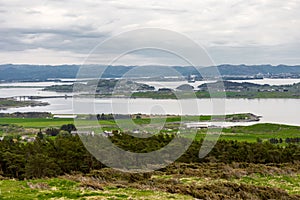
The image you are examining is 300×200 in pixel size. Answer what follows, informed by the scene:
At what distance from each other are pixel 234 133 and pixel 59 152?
54.2 meters

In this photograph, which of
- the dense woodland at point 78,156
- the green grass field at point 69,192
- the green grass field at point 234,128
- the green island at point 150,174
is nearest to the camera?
the green grass field at point 69,192

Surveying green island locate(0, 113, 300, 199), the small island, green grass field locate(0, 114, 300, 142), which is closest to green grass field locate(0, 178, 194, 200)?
green island locate(0, 113, 300, 199)

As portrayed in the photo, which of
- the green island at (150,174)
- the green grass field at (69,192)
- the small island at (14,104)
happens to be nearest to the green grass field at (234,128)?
the green island at (150,174)

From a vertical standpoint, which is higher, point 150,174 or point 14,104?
point 14,104

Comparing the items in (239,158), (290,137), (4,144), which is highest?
(4,144)

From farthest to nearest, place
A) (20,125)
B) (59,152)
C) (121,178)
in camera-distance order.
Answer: (20,125) < (59,152) < (121,178)

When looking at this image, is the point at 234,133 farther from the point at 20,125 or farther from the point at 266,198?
the point at 266,198

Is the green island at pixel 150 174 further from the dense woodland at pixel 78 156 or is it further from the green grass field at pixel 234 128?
the green grass field at pixel 234 128

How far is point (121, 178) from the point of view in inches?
744

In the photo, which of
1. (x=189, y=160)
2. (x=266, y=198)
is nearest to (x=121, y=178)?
(x=266, y=198)

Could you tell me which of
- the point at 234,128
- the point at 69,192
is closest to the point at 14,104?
the point at 234,128

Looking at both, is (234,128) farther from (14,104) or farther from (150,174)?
(14,104)

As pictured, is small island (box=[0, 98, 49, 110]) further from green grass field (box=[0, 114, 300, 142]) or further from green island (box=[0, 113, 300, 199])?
green island (box=[0, 113, 300, 199])

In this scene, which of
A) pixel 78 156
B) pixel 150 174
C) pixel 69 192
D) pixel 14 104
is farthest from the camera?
pixel 14 104
